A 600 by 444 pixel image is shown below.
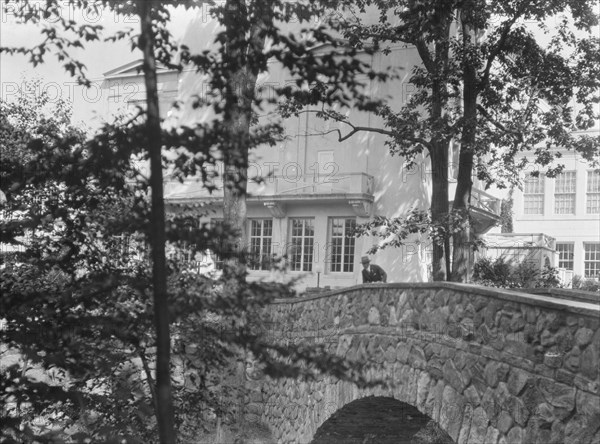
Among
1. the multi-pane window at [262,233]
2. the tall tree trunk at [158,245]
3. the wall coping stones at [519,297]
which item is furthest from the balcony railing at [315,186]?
the tall tree trunk at [158,245]

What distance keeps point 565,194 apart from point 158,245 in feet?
113

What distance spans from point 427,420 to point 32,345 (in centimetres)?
1114

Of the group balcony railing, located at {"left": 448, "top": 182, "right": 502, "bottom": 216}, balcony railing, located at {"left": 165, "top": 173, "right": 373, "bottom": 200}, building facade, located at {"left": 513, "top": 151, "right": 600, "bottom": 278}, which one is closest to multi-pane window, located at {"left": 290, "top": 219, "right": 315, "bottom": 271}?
balcony railing, located at {"left": 165, "top": 173, "right": 373, "bottom": 200}

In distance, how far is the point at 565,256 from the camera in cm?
3569

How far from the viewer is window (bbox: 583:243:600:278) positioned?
3534cm

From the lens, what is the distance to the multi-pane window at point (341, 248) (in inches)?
1030

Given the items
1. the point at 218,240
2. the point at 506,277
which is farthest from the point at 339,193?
the point at 218,240

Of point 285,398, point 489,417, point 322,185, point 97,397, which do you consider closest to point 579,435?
point 489,417

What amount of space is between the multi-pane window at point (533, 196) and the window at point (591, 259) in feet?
8.24

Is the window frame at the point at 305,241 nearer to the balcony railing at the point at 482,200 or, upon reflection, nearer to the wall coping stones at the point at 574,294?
the balcony railing at the point at 482,200

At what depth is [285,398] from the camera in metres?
16.1

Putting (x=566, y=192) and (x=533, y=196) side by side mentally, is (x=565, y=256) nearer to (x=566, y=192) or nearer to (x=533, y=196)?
(x=566, y=192)

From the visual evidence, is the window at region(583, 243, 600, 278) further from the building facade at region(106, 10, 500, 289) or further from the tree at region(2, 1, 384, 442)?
the tree at region(2, 1, 384, 442)

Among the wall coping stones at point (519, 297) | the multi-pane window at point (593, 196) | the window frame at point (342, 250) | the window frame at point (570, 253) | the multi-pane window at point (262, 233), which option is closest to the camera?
the wall coping stones at point (519, 297)
